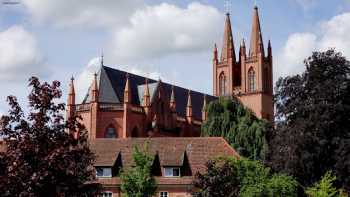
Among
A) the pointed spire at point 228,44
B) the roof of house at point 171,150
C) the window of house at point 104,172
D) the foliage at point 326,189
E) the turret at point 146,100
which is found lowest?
the foliage at point 326,189

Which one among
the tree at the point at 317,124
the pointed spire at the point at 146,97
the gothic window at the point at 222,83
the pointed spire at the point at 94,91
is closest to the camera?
the tree at the point at 317,124

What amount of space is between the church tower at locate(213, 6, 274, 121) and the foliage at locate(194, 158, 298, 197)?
80469mm

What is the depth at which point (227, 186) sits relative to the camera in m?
33.5

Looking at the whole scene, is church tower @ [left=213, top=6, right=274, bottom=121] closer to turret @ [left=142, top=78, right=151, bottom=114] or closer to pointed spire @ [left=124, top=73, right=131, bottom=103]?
turret @ [left=142, top=78, right=151, bottom=114]

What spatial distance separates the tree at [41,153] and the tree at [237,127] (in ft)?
170

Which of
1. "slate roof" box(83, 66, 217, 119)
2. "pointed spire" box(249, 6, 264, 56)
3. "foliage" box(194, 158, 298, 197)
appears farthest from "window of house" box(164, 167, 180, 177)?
"pointed spire" box(249, 6, 264, 56)

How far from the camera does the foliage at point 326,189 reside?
4209 cm

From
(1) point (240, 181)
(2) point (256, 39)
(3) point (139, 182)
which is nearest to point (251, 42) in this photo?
(2) point (256, 39)

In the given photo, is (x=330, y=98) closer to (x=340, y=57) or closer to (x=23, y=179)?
(x=340, y=57)

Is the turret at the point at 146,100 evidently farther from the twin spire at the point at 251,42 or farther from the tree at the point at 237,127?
the twin spire at the point at 251,42

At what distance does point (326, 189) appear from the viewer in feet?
138

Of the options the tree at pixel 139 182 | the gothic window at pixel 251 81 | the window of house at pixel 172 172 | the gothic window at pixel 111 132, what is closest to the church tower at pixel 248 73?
the gothic window at pixel 251 81

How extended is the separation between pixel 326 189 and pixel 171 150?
13613mm

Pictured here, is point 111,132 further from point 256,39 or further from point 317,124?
point 256,39
